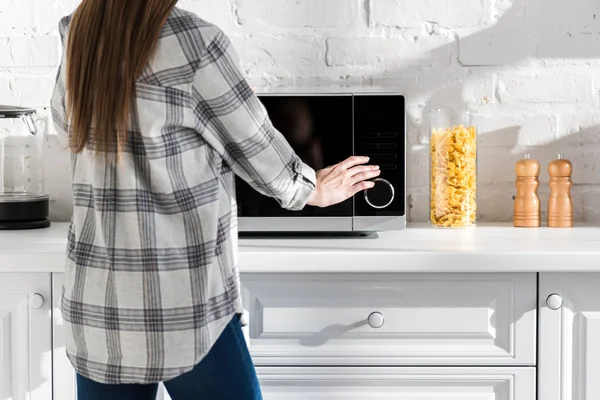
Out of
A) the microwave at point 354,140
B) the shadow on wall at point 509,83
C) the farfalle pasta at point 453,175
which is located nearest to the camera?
the microwave at point 354,140

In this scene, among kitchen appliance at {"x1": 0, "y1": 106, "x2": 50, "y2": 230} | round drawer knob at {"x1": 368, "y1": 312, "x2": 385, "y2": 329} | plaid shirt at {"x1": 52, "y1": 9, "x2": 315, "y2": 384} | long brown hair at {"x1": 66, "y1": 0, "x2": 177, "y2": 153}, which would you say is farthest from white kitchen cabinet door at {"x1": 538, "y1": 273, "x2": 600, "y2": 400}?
kitchen appliance at {"x1": 0, "y1": 106, "x2": 50, "y2": 230}

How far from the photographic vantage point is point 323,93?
1.55 metres

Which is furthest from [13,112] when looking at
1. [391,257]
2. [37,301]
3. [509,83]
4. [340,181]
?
[509,83]

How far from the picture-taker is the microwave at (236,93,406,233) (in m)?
1.55

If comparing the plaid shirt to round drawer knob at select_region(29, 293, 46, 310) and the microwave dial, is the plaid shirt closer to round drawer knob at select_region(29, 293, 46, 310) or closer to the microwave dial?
round drawer knob at select_region(29, 293, 46, 310)

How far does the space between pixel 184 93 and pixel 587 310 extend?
0.82 metres

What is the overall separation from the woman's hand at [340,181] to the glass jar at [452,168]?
0.29m

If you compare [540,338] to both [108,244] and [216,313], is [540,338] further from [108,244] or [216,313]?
[108,244]

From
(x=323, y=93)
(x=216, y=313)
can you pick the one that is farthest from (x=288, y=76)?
(x=216, y=313)

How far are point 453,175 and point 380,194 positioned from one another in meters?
0.21

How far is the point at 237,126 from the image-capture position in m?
1.04

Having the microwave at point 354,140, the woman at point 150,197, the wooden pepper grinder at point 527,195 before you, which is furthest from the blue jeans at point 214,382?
the wooden pepper grinder at point 527,195

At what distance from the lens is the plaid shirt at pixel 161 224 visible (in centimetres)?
99

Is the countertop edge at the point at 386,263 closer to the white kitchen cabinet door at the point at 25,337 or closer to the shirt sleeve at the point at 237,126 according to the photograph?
the white kitchen cabinet door at the point at 25,337
